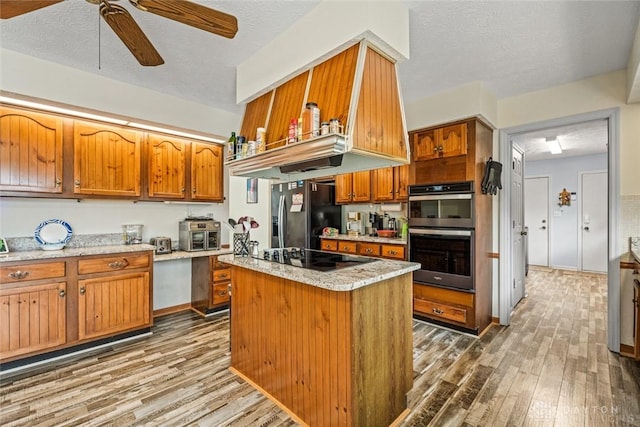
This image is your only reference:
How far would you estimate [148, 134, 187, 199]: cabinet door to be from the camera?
347cm

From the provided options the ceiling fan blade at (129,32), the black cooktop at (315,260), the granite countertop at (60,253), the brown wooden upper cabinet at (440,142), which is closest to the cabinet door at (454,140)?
the brown wooden upper cabinet at (440,142)

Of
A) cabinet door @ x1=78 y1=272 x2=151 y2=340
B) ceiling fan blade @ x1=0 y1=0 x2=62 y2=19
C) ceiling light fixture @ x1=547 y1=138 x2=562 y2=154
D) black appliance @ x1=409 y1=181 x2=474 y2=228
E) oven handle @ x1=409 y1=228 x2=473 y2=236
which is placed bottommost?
cabinet door @ x1=78 y1=272 x2=151 y2=340

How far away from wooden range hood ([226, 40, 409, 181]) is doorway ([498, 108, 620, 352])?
6.87 feet

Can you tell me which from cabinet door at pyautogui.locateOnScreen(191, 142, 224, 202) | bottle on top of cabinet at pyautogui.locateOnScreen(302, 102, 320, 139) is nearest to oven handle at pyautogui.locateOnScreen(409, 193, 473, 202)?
bottle on top of cabinet at pyautogui.locateOnScreen(302, 102, 320, 139)

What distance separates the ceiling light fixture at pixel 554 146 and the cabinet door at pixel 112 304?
620 centimetres

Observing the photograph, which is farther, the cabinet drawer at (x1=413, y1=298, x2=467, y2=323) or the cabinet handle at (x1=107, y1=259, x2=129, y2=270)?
the cabinet drawer at (x1=413, y1=298, x2=467, y2=323)

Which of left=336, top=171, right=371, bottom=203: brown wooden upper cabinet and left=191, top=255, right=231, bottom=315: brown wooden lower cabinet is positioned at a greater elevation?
left=336, top=171, right=371, bottom=203: brown wooden upper cabinet

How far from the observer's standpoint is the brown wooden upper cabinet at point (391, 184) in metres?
3.89

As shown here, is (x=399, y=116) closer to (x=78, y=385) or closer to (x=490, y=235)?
(x=490, y=235)

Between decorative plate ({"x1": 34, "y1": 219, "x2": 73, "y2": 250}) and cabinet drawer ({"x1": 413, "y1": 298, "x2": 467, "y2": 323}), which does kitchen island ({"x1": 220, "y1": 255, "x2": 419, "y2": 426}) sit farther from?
decorative plate ({"x1": 34, "y1": 219, "x2": 73, "y2": 250})

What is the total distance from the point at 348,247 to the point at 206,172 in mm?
2174

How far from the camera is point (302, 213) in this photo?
4598 millimetres

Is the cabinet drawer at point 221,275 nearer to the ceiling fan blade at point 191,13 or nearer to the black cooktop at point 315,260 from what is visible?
the black cooktop at point 315,260

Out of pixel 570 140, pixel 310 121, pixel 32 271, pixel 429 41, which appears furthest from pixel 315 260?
pixel 570 140
